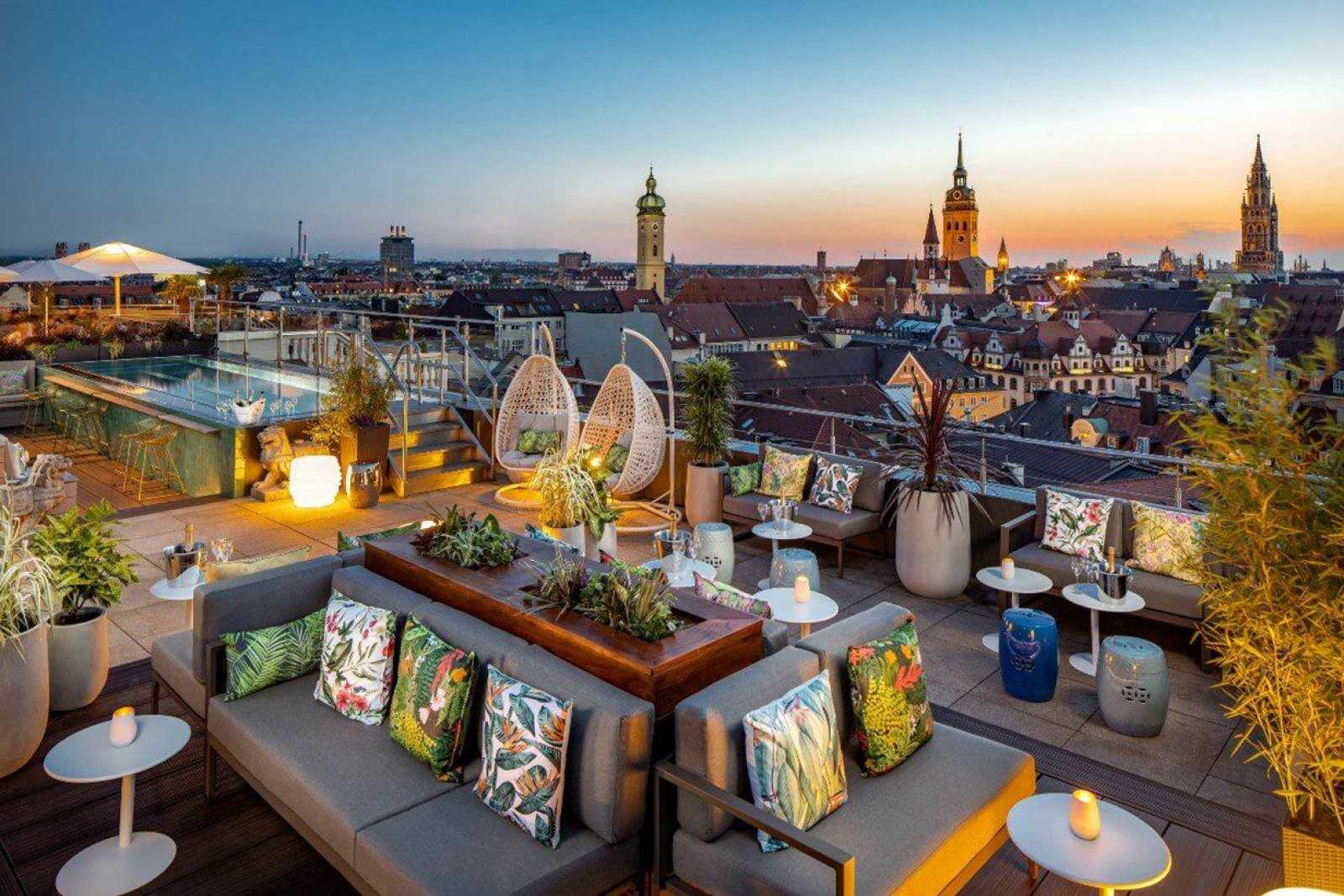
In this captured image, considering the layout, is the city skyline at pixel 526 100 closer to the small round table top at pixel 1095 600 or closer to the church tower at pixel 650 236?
the small round table top at pixel 1095 600

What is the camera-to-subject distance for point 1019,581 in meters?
4.95

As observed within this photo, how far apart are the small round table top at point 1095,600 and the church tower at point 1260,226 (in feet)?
422

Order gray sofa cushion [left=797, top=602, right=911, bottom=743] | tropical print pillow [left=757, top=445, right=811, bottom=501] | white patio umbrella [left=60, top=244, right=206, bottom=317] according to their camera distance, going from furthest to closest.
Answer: white patio umbrella [left=60, top=244, right=206, bottom=317] < tropical print pillow [left=757, top=445, right=811, bottom=501] < gray sofa cushion [left=797, top=602, right=911, bottom=743]

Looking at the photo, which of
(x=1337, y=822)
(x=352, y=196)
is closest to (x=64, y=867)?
(x=1337, y=822)

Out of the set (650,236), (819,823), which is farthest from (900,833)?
(650,236)

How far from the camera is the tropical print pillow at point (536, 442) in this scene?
852 centimetres

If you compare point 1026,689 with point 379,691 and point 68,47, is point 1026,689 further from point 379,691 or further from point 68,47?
point 68,47

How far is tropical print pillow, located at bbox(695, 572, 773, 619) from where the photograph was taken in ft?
11.4

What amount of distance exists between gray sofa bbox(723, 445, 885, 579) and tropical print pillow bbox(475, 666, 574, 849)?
4.02 m

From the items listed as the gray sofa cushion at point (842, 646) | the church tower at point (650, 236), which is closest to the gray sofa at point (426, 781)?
the gray sofa cushion at point (842, 646)

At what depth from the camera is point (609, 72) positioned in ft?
76.8

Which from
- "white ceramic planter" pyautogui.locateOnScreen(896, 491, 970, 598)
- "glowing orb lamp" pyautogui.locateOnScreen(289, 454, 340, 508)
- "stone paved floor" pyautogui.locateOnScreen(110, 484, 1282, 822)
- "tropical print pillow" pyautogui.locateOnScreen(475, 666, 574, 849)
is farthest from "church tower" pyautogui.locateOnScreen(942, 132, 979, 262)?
"tropical print pillow" pyautogui.locateOnScreen(475, 666, 574, 849)

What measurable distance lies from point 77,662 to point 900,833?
394 cm

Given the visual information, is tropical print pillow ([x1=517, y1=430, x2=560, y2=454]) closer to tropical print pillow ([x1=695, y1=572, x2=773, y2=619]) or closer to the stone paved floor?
the stone paved floor
